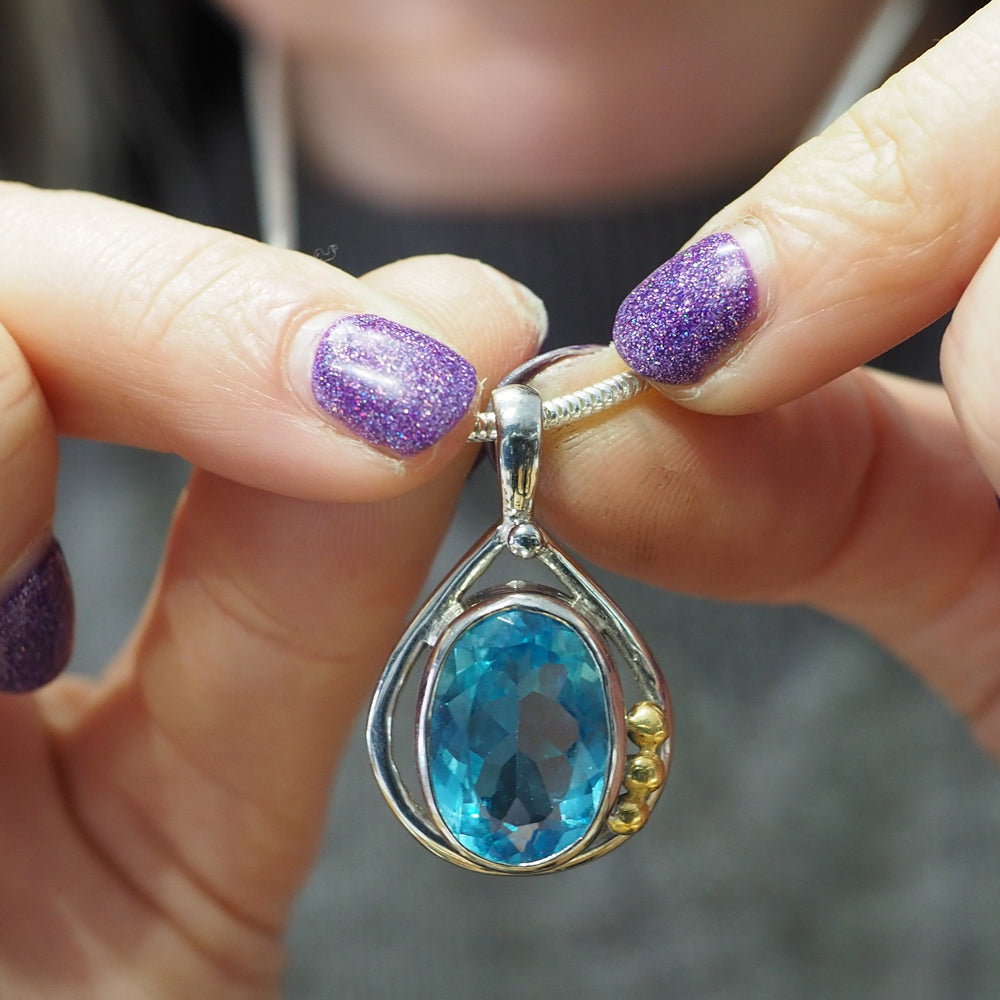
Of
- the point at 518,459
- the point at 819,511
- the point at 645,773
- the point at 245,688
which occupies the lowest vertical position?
the point at 245,688

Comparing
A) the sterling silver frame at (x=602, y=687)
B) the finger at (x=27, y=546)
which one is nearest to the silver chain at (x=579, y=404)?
the sterling silver frame at (x=602, y=687)

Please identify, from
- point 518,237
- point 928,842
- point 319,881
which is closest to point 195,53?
point 518,237

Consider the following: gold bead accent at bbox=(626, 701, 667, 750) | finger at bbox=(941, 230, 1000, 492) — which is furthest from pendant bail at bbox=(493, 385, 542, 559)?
finger at bbox=(941, 230, 1000, 492)

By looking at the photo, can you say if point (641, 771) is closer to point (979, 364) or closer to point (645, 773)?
point (645, 773)

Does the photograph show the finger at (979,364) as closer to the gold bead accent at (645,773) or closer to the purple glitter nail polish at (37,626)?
the gold bead accent at (645,773)

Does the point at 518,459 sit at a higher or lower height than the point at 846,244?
lower

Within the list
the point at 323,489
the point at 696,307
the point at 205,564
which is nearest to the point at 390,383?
the point at 323,489

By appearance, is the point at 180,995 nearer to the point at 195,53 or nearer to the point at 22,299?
the point at 22,299
